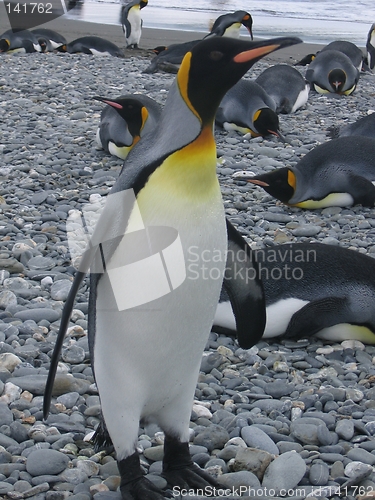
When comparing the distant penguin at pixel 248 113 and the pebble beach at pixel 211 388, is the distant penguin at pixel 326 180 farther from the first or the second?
the distant penguin at pixel 248 113

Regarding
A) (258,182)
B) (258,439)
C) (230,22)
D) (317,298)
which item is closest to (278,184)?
(258,182)

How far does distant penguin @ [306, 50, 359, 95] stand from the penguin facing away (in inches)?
331

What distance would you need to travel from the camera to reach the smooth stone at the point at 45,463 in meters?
2.17

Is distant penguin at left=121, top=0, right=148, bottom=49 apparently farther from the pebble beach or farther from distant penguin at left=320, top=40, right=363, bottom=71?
the pebble beach

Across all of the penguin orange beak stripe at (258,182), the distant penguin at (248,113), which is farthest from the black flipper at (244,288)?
the distant penguin at (248,113)

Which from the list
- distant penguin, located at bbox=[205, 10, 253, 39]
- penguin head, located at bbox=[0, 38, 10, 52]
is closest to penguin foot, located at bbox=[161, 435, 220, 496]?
distant penguin, located at bbox=[205, 10, 253, 39]

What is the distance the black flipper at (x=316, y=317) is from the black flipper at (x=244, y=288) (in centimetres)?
88

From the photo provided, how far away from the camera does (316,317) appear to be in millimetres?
3357

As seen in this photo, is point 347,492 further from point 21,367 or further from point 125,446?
point 21,367

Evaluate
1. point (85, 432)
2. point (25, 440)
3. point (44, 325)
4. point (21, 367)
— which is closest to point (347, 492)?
point (85, 432)

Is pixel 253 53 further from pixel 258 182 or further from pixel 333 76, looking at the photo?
pixel 333 76

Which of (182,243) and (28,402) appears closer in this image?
(182,243)

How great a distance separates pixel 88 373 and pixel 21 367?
0.89 ft

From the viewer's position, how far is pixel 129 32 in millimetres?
16781
